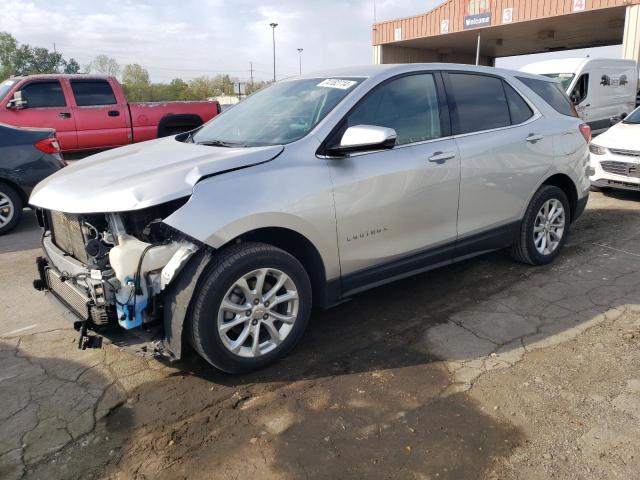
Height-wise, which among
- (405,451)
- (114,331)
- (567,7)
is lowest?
(405,451)

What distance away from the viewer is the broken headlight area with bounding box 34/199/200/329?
2.80 m

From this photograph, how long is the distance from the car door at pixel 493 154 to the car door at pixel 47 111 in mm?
7831

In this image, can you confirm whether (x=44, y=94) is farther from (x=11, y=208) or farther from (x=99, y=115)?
(x=11, y=208)

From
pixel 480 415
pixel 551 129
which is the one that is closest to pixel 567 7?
pixel 551 129

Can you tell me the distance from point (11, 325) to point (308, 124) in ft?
8.97

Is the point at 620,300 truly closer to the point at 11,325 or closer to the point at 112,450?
the point at 112,450

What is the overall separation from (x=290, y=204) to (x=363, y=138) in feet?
2.00

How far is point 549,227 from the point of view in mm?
4895

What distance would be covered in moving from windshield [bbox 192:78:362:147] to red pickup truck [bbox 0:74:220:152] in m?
5.92

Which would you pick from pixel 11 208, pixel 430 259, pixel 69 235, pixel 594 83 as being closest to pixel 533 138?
pixel 430 259

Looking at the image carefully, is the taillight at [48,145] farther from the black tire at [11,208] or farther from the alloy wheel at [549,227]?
the alloy wheel at [549,227]

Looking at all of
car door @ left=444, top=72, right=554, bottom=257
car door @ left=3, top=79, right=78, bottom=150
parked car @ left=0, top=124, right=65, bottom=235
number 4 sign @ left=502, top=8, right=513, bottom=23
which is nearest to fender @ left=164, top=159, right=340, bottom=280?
car door @ left=444, top=72, right=554, bottom=257

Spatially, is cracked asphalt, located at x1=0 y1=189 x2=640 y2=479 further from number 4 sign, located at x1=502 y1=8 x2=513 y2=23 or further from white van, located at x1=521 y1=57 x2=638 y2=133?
number 4 sign, located at x1=502 y1=8 x2=513 y2=23

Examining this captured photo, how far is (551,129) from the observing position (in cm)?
471
